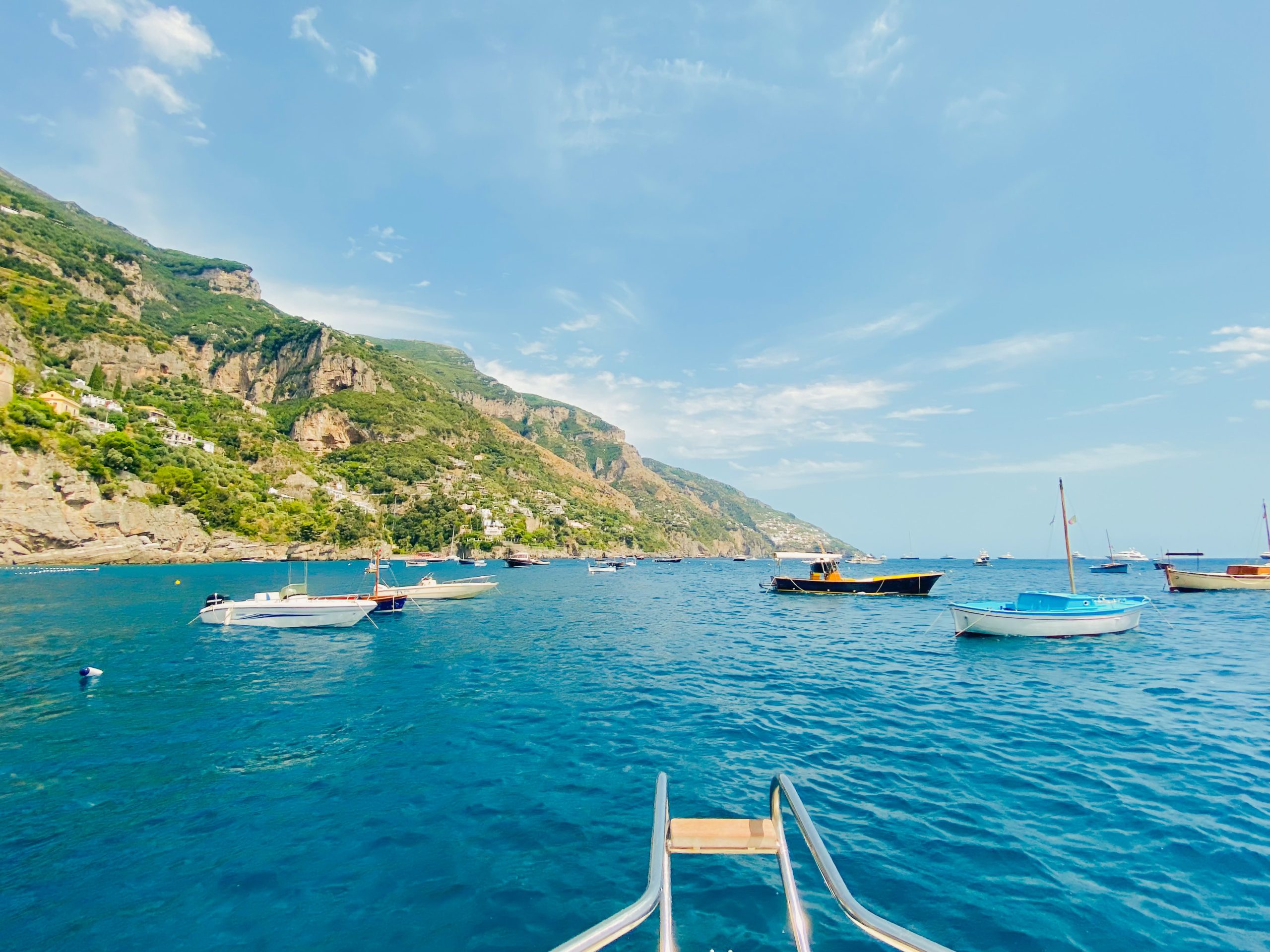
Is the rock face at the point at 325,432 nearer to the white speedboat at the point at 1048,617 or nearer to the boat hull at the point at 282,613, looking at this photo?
the boat hull at the point at 282,613

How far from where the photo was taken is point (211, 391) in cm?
14600

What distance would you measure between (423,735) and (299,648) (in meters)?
16.2

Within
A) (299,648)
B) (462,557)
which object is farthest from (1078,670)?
(462,557)

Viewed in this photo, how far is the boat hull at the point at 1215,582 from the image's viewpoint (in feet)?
162

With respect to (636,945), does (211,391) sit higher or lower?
higher

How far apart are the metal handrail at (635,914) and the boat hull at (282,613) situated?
31.6 metres

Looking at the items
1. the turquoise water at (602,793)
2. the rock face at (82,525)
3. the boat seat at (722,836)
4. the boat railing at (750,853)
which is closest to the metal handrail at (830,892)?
the boat railing at (750,853)

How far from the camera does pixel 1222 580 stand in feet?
165

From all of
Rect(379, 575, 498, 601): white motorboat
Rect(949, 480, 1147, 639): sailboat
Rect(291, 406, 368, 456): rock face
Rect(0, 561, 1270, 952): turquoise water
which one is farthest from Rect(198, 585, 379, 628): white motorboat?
Rect(291, 406, 368, 456): rock face

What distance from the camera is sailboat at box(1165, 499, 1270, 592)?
4931 centimetres

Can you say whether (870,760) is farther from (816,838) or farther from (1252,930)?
(816,838)

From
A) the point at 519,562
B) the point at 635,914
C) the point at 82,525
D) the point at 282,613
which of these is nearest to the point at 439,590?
the point at 282,613

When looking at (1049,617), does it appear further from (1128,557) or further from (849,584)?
(1128,557)

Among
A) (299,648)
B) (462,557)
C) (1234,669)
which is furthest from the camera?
(462,557)
